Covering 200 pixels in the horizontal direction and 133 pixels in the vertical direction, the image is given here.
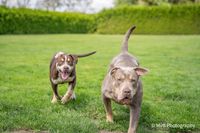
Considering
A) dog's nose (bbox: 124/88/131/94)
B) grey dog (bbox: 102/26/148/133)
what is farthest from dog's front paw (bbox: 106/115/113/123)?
dog's nose (bbox: 124/88/131/94)

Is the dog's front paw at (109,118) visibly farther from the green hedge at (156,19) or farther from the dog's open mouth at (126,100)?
the green hedge at (156,19)

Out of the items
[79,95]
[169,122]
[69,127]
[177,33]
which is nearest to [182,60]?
[79,95]

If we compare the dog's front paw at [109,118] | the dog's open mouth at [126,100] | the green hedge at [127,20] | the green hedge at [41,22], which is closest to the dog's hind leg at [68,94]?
the dog's front paw at [109,118]

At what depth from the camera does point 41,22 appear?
4031cm

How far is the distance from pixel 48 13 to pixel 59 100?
34870 millimetres

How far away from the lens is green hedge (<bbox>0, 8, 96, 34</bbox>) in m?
36.2

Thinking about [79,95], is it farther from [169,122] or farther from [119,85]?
[119,85]

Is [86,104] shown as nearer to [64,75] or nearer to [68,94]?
[68,94]

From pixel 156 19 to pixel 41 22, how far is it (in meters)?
11.8

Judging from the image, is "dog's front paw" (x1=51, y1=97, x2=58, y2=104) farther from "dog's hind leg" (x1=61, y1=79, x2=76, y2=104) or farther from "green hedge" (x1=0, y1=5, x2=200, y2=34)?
"green hedge" (x1=0, y1=5, x2=200, y2=34)

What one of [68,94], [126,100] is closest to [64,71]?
[68,94]

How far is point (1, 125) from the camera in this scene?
6.07 m

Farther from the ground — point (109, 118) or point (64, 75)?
point (64, 75)

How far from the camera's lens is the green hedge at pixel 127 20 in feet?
129
